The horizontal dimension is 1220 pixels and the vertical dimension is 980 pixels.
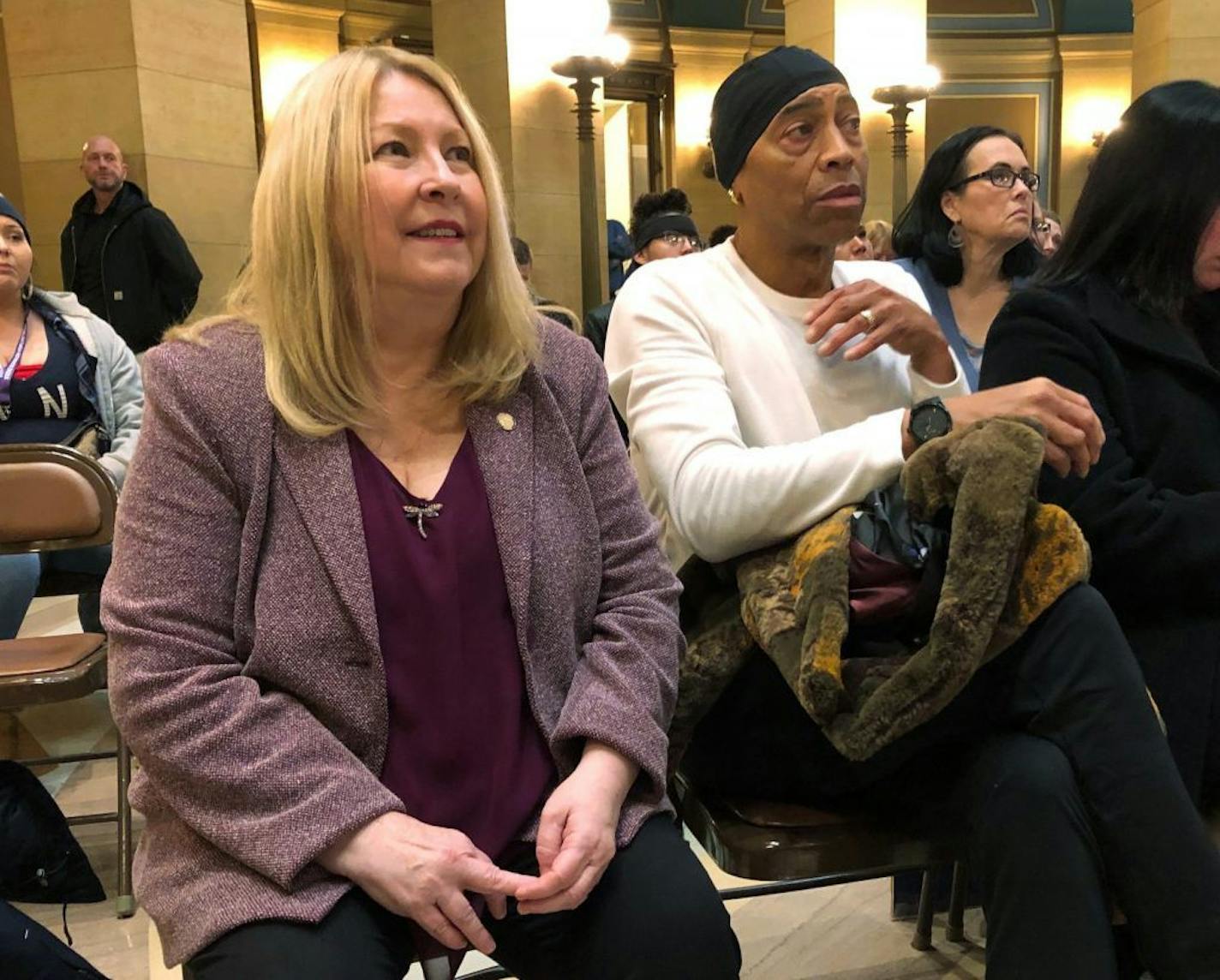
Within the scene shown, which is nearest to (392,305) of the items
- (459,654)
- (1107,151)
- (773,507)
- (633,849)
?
(459,654)

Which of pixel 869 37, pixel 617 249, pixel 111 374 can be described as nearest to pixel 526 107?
pixel 617 249

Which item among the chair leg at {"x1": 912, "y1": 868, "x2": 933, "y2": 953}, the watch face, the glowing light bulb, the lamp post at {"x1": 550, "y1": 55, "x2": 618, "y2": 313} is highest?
the glowing light bulb

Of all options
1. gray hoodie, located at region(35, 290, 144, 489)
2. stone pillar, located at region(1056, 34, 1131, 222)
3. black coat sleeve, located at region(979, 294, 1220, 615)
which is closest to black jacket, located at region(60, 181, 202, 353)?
gray hoodie, located at region(35, 290, 144, 489)

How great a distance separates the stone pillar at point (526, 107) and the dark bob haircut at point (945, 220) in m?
4.13

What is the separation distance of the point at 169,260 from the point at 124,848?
368 cm

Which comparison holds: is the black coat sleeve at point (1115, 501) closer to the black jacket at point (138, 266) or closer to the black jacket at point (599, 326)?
the black jacket at point (599, 326)

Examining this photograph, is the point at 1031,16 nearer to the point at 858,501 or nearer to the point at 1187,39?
the point at 1187,39

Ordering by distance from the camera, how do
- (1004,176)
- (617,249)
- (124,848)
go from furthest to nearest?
(617,249), (1004,176), (124,848)

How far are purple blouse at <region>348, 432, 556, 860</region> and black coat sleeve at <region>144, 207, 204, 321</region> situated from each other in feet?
14.7

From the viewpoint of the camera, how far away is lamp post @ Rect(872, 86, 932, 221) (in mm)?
7543

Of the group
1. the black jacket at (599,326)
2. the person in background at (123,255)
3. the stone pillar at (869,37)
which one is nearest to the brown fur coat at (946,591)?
the black jacket at (599,326)

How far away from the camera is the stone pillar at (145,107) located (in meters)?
5.57

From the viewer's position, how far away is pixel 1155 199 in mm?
1683

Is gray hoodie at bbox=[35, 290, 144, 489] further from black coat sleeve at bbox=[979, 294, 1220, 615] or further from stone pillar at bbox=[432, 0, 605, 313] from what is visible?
stone pillar at bbox=[432, 0, 605, 313]
